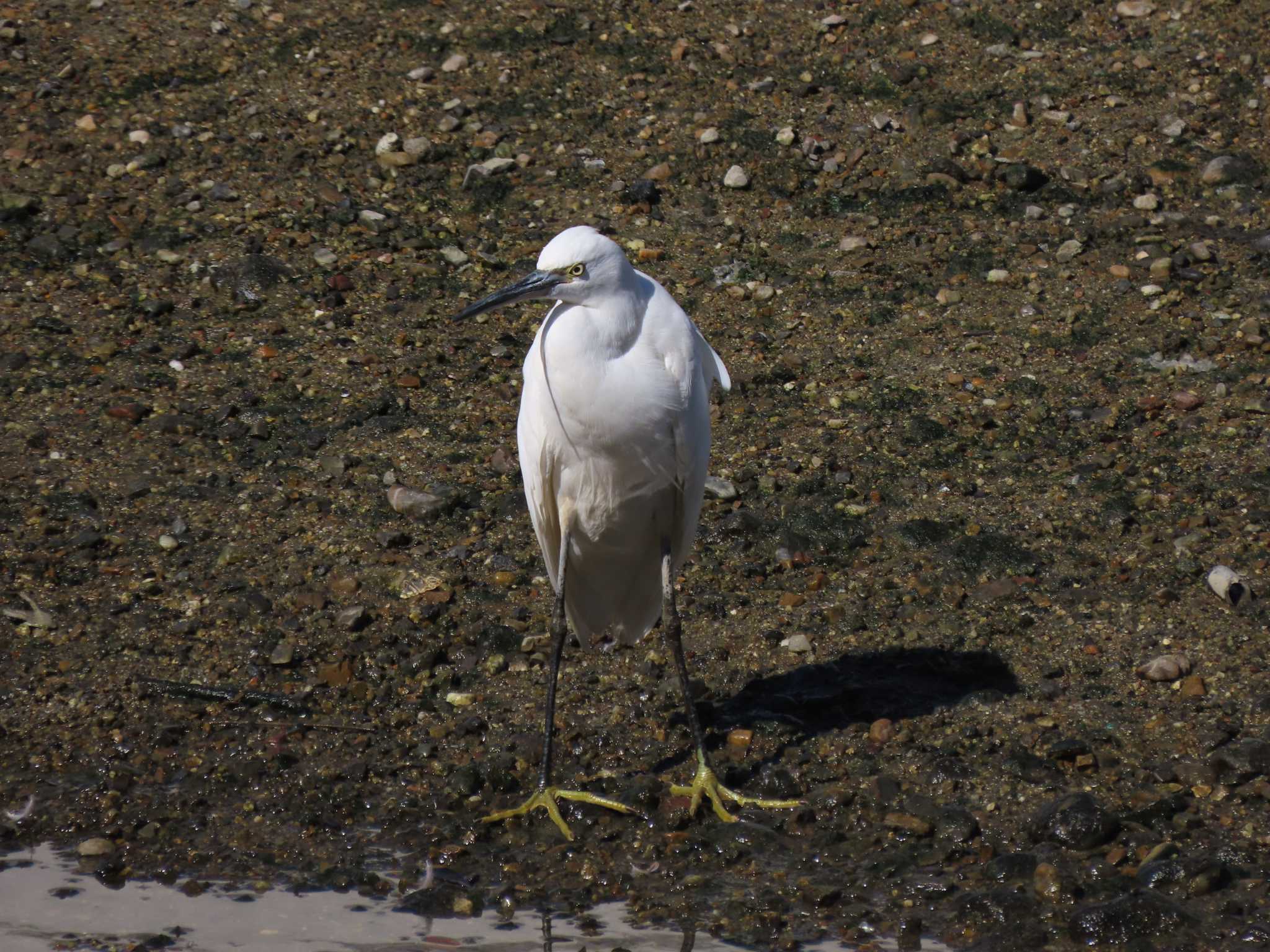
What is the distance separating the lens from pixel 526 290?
3.86m

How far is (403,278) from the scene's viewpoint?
6.59m

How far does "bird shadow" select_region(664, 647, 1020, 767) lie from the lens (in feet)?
Result: 14.1

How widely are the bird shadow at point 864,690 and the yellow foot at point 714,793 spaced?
0.75 ft

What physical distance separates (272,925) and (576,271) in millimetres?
1874

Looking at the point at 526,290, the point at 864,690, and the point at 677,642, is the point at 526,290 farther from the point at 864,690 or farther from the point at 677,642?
the point at 864,690

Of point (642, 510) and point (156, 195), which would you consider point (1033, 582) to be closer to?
point (642, 510)

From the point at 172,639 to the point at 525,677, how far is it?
3.88ft

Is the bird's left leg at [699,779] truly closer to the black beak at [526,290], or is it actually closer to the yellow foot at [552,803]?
the yellow foot at [552,803]

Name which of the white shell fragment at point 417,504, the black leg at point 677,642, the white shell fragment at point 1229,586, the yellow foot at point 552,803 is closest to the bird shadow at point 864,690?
the black leg at point 677,642

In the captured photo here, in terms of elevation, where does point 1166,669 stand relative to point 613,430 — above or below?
below

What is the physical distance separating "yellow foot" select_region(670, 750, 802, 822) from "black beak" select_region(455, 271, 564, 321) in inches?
55.2

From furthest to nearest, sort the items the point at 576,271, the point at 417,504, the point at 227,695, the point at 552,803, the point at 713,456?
1. the point at 713,456
2. the point at 417,504
3. the point at 227,695
4. the point at 552,803
5. the point at 576,271

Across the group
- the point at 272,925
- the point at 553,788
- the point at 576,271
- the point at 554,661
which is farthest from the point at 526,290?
the point at 272,925

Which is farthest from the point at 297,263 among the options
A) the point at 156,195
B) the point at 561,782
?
the point at 561,782
